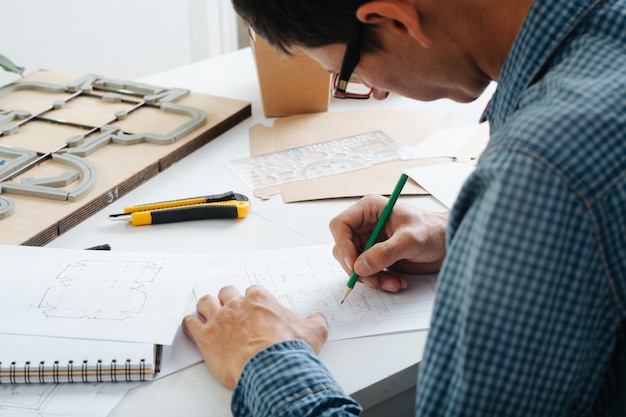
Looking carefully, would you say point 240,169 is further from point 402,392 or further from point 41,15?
point 41,15

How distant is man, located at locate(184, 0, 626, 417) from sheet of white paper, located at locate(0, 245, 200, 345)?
184 millimetres

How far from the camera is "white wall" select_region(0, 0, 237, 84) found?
7.61ft

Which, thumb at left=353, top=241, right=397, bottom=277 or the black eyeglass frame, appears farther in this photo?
thumb at left=353, top=241, right=397, bottom=277

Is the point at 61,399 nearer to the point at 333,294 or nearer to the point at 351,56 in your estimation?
the point at 333,294

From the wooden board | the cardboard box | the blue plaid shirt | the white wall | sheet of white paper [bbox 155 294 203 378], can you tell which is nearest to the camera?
the blue plaid shirt

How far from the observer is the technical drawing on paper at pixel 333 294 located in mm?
887

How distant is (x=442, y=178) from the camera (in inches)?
49.0

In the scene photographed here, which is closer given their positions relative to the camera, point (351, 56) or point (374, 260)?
point (351, 56)

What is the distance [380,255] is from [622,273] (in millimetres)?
424

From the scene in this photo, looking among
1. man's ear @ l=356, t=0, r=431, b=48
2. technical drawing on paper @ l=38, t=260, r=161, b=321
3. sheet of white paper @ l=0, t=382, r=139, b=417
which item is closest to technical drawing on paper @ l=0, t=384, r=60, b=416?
sheet of white paper @ l=0, t=382, r=139, b=417

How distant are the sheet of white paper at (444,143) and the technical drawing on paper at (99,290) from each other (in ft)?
1.98

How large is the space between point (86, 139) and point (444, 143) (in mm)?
697

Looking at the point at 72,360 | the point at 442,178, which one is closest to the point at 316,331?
the point at 72,360

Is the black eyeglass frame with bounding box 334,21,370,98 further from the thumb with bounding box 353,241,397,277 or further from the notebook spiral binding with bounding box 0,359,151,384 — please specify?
the notebook spiral binding with bounding box 0,359,151,384
